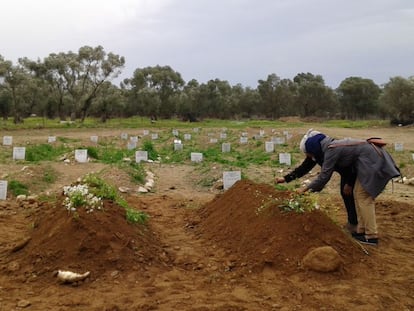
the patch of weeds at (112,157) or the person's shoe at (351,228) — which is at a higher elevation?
the patch of weeds at (112,157)

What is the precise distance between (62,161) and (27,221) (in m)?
7.26

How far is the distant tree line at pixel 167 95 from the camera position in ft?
144

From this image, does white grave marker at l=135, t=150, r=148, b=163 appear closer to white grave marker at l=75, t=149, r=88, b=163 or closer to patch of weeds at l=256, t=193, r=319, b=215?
white grave marker at l=75, t=149, r=88, b=163

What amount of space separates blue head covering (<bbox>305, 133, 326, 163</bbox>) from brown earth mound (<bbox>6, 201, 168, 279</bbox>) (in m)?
2.33

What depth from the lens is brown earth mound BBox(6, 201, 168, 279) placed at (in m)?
4.96

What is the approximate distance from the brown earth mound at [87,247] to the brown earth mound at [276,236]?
1.04 m

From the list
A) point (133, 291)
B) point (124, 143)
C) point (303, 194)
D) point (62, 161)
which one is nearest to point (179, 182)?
point (62, 161)

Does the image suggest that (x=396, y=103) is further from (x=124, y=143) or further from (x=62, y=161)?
(x=62, y=161)

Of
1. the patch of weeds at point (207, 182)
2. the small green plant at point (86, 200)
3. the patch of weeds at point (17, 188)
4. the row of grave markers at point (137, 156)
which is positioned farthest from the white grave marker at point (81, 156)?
the small green plant at point (86, 200)

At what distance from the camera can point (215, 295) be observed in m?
4.28

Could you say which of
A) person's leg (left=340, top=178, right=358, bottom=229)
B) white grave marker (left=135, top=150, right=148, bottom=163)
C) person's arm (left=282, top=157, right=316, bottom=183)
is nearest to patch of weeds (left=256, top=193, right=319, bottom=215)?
person's arm (left=282, top=157, right=316, bottom=183)

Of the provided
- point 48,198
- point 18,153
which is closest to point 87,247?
point 48,198

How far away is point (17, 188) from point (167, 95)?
53374mm

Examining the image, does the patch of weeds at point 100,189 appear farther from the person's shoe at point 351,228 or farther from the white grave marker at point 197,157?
the white grave marker at point 197,157
